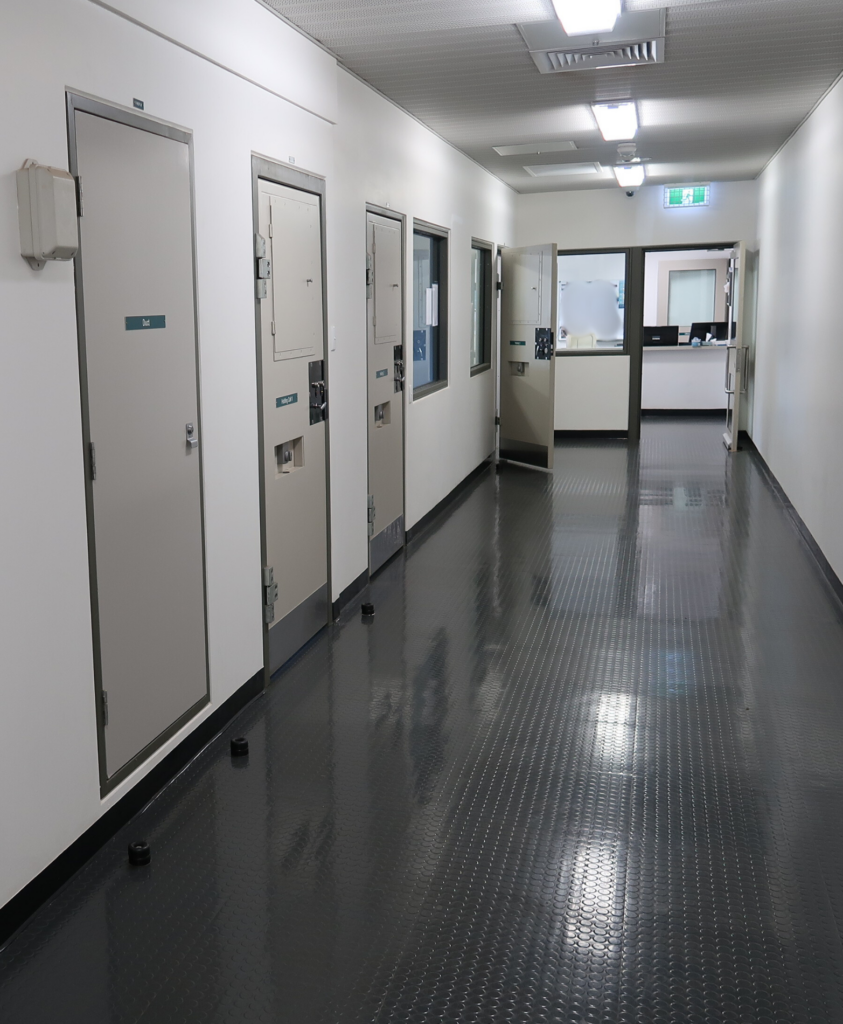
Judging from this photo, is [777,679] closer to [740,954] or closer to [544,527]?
[740,954]

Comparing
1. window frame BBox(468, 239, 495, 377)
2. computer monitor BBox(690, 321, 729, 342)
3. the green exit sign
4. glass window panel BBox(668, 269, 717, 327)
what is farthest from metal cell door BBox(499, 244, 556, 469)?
glass window panel BBox(668, 269, 717, 327)

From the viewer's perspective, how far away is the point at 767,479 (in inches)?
328

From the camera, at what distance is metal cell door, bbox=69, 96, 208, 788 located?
8.68 ft

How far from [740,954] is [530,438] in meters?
7.17

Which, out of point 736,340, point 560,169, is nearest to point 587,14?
point 560,169

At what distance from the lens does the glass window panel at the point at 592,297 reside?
468 inches

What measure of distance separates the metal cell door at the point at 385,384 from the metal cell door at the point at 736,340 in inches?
190

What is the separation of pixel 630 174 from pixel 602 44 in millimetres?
4801

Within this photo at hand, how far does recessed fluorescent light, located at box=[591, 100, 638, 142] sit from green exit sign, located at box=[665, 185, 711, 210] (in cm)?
376

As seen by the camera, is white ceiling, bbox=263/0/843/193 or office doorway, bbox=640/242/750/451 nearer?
white ceiling, bbox=263/0/843/193

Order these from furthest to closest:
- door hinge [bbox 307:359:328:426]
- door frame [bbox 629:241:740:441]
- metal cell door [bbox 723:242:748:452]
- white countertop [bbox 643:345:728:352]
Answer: white countertop [bbox 643:345:728:352] < door frame [bbox 629:241:740:441] < metal cell door [bbox 723:242:748:452] < door hinge [bbox 307:359:328:426]

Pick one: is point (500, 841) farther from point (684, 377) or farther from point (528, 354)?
point (684, 377)

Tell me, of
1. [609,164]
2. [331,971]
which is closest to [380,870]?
[331,971]

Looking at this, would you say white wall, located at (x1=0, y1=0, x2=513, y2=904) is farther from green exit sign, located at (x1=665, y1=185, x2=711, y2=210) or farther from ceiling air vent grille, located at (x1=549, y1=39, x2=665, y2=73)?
green exit sign, located at (x1=665, y1=185, x2=711, y2=210)
